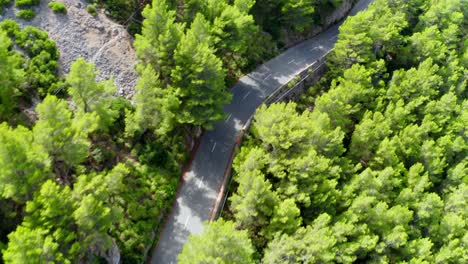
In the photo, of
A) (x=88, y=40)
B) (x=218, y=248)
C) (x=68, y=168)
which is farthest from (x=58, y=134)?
(x=88, y=40)

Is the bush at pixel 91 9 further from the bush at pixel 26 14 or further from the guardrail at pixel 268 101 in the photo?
the guardrail at pixel 268 101

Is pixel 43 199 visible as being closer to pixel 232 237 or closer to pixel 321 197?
pixel 232 237

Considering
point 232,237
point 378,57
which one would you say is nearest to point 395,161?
point 378,57

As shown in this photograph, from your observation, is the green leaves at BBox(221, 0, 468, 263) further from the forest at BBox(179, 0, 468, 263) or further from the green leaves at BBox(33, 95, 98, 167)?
the green leaves at BBox(33, 95, 98, 167)

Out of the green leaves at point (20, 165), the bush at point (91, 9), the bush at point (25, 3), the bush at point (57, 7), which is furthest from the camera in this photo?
the bush at point (91, 9)

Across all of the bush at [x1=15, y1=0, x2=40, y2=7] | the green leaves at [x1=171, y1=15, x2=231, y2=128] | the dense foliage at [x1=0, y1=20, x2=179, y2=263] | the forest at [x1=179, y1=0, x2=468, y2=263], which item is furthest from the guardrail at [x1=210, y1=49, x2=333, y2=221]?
the bush at [x1=15, y1=0, x2=40, y2=7]

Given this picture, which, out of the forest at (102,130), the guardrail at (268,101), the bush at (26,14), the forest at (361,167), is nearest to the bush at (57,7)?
the forest at (102,130)

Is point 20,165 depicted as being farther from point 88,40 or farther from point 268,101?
point 268,101
